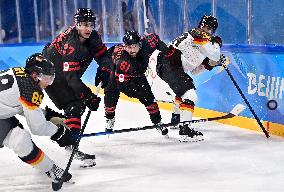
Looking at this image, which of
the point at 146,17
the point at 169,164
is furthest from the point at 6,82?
the point at 146,17

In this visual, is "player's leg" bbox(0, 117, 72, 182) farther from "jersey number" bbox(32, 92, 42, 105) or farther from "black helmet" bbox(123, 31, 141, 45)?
"black helmet" bbox(123, 31, 141, 45)

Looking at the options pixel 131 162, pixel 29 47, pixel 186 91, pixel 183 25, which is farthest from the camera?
pixel 29 47

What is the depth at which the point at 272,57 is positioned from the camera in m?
4.59

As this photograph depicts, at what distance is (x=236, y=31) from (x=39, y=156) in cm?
506

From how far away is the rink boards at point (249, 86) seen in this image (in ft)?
14.8

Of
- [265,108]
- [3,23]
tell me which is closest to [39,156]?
[265,108]

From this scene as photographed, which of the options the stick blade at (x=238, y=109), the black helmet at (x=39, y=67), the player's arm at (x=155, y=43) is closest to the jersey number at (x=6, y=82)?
the black helmet at (x=39, y=67)

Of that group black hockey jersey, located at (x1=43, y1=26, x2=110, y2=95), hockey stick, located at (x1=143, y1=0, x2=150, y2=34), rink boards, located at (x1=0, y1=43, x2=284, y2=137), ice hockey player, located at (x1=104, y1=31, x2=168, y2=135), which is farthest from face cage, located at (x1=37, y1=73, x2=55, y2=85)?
hockey stick, located at (x1=143, y1=0, x2=150, y2=34)

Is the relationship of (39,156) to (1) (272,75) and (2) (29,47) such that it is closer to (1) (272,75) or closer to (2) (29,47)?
(1) (272,75)

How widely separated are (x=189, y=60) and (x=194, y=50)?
10 centimetres

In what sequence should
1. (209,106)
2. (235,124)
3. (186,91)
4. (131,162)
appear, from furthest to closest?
(209,106) < (235,124) < (186,91) < (131,162)

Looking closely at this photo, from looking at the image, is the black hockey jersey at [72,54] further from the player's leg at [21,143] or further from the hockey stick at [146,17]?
the hockey stick at [146,17]

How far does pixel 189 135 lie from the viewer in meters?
4.46

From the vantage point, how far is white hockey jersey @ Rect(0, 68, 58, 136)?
287 cm
